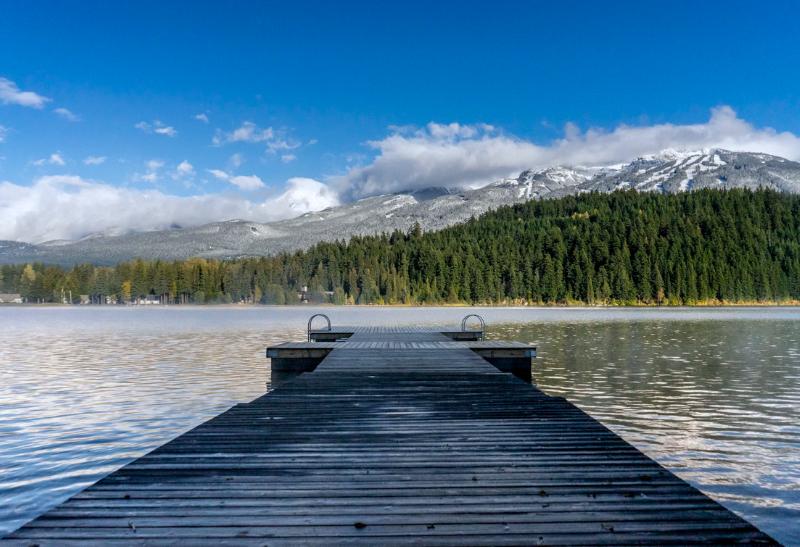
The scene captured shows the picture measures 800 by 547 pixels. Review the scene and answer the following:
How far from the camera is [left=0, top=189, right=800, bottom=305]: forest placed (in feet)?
484

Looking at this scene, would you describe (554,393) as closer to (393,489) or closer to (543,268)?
(393,489)

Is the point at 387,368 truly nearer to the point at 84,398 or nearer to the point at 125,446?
the point at 125,446

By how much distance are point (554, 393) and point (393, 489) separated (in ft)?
48.9

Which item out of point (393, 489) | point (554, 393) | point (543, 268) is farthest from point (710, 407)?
point (543, 268)

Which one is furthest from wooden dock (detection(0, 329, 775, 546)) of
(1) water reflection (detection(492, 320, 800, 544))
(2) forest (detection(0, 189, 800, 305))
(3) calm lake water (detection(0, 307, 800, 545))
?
(2) forest (detection(0, 189, 800, 305))

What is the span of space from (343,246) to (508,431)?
595 ft

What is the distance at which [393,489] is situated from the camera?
6.11 metres

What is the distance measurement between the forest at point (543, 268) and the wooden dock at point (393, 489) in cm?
14599

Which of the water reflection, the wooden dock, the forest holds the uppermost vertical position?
the forest

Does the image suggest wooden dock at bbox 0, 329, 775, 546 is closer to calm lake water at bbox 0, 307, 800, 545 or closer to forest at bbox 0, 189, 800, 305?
calm lake water at bbox 0, 307, 800, 545

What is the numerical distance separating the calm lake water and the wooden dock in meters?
3.37

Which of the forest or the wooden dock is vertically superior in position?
the forest

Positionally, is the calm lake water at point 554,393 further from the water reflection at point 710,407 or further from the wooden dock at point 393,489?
the wooden dock at point 393,489

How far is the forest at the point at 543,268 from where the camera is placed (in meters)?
148
